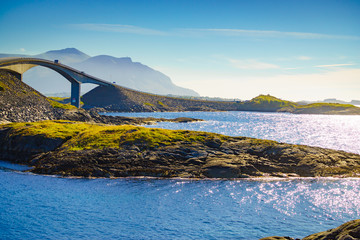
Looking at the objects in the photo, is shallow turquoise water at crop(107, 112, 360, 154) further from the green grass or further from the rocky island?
the green grass

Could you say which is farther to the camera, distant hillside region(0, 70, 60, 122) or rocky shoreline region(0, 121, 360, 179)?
distant hillside region(0, 70, 60, 122)

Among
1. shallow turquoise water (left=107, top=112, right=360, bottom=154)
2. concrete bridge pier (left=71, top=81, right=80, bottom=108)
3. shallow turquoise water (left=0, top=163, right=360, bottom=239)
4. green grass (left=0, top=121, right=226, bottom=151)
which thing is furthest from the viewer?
concrete bridge pier (left=71, top=81, right=80, bottom=108)

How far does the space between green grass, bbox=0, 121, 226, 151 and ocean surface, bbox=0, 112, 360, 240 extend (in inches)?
333

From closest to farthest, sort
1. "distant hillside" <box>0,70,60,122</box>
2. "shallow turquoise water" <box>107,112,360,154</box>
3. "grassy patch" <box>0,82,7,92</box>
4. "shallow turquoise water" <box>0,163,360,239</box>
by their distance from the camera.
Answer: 1. "shallow turquoise water" <box>0,163,360,239</box>
2. "distant hillside" <box>0,70,60,122</box>
3. "shallow turquoise water" <box>107,112,360,154</box>
4. "grassy patch" <box>0,82,7,92</box>

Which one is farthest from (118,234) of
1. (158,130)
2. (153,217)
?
(158,130)

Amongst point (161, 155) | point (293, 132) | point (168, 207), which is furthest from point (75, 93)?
point (168, 207)

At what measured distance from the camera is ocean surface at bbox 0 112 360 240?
61.1 ft

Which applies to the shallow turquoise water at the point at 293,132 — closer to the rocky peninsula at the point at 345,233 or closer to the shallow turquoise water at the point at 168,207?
the shallow turquoise water at the point at 168,207

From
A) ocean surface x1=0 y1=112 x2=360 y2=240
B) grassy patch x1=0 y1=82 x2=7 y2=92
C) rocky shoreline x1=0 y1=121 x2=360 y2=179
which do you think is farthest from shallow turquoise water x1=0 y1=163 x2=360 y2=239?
grassy patch x1=0 y1=82 x2=7 y2=92

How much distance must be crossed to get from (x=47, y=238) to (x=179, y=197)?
1144 cm

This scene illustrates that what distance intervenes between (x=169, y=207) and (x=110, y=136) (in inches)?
828

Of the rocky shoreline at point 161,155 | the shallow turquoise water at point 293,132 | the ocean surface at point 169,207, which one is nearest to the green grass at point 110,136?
the rocky shoreline at point 161,155

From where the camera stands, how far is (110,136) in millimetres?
41531

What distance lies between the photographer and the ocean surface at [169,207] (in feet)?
61.1
